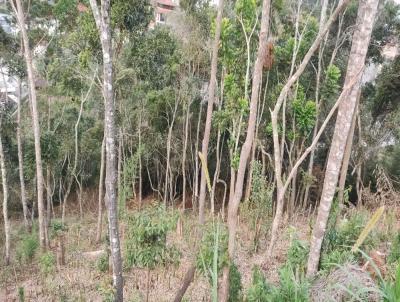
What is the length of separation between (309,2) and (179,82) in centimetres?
448

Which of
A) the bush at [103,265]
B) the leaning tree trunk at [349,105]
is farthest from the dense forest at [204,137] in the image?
the bush at [103,265]

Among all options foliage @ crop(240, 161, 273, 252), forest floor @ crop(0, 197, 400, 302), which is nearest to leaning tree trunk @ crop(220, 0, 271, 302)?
forest floor @ crop(0, 197, 400, 302)

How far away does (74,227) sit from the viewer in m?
12.3

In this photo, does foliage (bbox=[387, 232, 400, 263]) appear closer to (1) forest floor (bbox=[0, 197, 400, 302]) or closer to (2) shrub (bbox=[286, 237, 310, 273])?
(2) shrub (bbox=[286, 237, 310, 273])

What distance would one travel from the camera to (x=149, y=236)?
186 inches

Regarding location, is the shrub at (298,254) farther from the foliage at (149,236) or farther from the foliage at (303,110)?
the foliage at (303,110)

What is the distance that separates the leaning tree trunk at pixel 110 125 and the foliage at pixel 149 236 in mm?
247

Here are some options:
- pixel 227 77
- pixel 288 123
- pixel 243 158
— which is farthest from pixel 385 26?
pixel 243 158

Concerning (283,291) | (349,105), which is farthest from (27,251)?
(349,105)

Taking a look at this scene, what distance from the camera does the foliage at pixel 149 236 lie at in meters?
4.62

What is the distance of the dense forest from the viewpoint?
4.04 meters

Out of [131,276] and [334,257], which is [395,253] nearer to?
[334,257]

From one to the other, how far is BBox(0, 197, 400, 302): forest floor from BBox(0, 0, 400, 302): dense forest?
47 mm

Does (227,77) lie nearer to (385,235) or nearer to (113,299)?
(385,235)
